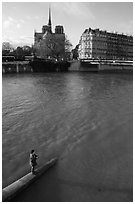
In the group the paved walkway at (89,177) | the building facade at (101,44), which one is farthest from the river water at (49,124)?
the building facade at (101,44)

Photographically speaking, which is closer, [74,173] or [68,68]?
[74,173]

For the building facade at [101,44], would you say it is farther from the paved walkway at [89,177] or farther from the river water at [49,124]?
the paved walkway at [89,177]

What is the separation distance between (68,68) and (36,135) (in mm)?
69436

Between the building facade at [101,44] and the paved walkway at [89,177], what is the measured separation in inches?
3987

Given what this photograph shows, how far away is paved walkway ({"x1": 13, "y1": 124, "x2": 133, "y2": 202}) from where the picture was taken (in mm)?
9344

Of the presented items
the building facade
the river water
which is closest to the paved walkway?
the river water

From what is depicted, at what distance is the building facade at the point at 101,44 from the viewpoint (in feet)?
381

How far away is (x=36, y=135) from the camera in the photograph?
51.5 feet

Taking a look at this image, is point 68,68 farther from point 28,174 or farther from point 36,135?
point 28,174

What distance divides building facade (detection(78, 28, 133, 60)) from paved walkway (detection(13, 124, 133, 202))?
101 m

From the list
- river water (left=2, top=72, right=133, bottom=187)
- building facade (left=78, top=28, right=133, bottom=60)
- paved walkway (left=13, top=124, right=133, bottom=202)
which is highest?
building facade (left=78, top=28, right=133, bottom=60)

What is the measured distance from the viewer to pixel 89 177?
1070 cm

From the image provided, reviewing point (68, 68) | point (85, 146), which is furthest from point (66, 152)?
point (68, 68)

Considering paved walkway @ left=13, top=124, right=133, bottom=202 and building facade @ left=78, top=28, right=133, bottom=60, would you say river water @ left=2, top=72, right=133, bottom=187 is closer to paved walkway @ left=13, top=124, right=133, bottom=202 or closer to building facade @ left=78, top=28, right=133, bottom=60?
paved walkway @ left=13, top=124, right=133, bottom=202
